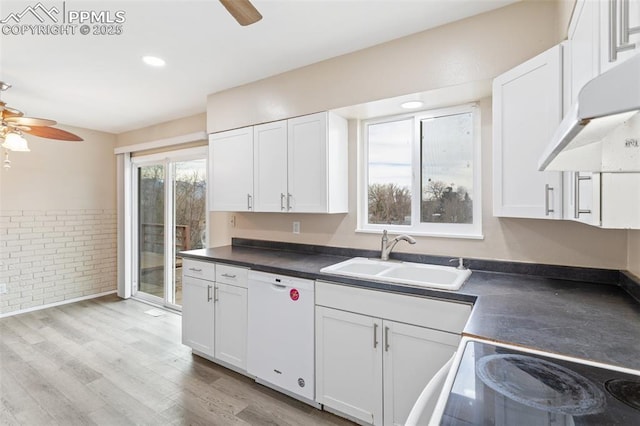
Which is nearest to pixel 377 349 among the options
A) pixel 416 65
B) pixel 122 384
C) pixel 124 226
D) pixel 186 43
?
pixel 416 65

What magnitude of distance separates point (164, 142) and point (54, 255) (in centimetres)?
223

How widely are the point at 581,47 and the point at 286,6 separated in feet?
4.94

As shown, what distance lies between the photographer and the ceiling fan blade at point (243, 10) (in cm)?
129

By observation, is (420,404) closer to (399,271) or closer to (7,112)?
(399,271)

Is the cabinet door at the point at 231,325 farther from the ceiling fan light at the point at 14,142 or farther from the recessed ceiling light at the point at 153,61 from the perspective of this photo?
the ceiling fan light at the point at 14,142

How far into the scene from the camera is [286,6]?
6.12 feet

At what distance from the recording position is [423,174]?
2.49 m

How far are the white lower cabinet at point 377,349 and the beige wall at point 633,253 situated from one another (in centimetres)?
88

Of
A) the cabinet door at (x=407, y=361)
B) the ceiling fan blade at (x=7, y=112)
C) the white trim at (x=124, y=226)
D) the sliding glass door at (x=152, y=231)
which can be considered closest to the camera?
the cabinet door at (x=407, y=361)

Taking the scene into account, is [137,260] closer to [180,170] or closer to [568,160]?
[180,170]

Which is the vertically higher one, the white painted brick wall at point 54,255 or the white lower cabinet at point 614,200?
the white lower cabinet at point 614,200

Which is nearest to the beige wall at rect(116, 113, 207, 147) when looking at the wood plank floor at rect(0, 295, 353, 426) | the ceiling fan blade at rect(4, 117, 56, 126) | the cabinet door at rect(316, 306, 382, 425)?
the ceiling fan blade at rect(4, 117, 56, 126)

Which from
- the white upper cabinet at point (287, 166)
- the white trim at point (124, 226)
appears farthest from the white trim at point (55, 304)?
the white upper cabinet at point (287, 166)

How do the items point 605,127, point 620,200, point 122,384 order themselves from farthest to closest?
point 122,384 → point 620,200 → point 605,127
